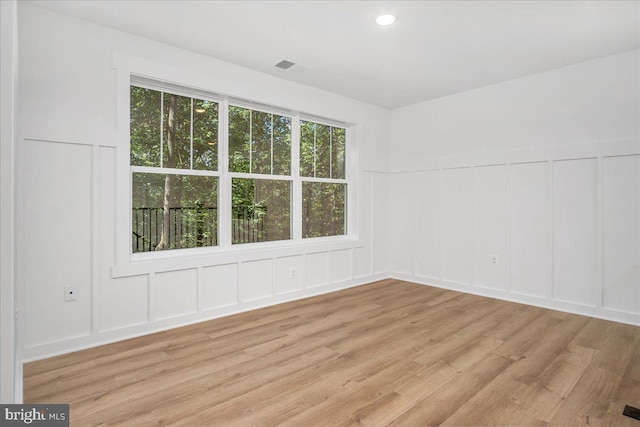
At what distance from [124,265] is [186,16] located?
212cm

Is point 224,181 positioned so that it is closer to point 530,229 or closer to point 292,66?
point 292,66

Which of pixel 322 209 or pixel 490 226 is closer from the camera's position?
pixel 490 226

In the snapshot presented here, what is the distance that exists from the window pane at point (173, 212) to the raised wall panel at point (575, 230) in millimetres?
3755

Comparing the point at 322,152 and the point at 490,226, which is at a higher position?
the point at 322,152

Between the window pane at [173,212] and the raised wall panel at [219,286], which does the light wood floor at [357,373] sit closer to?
the raised wall panel at [219,286]

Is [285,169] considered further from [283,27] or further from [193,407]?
[193,407]

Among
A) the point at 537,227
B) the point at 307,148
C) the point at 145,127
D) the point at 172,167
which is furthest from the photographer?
the point at 307,148

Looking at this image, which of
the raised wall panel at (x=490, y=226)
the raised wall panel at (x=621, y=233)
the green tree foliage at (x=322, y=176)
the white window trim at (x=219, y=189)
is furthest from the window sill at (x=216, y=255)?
the raised wall panel at (x=621, y=233)

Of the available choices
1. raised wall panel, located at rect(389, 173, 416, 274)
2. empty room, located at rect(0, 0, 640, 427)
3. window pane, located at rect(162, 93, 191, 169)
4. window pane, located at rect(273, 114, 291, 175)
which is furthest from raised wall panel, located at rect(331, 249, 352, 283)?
window pane, located at rect(162, 93, 191, 169)

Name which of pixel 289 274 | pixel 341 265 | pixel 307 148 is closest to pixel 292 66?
pixel 307 148

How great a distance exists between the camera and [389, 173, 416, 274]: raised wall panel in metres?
5.17

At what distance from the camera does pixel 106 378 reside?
7.51 feet

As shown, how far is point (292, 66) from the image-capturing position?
371 cm

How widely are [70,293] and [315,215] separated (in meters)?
2.78
